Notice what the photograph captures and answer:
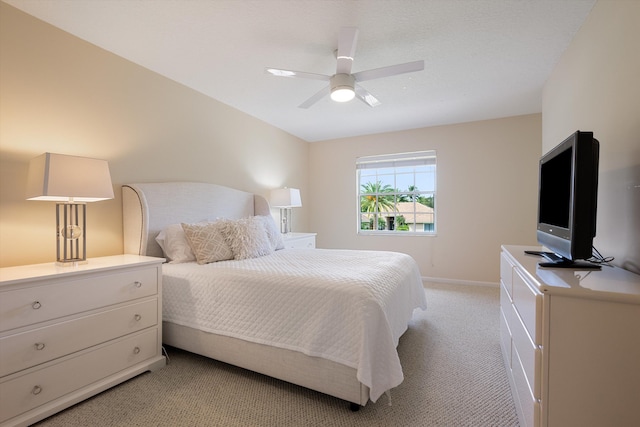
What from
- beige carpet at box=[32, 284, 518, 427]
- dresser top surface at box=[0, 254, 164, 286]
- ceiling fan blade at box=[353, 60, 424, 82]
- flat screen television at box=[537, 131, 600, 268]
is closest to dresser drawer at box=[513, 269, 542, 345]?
flat screen television at box=[537, 131, 600, 268]

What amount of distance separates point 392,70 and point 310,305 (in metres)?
1.72

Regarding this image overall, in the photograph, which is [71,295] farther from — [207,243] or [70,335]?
[207,243]

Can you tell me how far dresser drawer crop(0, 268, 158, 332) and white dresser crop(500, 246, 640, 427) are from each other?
2.23m

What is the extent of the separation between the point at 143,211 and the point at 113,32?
4.40 feet

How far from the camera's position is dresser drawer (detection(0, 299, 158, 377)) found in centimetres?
142

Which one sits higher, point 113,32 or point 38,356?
point 113,32

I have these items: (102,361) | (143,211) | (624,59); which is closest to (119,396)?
(102,361)

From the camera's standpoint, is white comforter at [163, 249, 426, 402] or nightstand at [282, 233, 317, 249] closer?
white comforter at [163, 249, 426, 402]

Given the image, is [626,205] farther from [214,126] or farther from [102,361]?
[214,126]

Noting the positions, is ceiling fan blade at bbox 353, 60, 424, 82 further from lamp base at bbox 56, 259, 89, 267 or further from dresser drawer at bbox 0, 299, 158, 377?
lamp base at bbox 56, 259, 89, 267

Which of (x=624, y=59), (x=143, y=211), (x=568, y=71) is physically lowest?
(x=143, y=211)

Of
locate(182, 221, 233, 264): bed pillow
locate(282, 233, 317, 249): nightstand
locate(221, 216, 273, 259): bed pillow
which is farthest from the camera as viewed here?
locate(282, 233, 317, 249): nightstand

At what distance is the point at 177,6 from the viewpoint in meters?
1.83

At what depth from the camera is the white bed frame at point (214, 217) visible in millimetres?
1605
